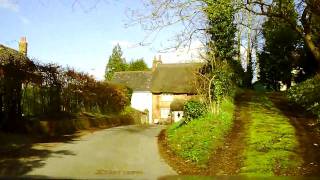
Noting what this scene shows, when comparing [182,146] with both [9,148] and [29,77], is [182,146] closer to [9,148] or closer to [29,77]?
[9,148]

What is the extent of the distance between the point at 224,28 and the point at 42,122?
1994 centimetres

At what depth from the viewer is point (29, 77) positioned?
25.5 meters

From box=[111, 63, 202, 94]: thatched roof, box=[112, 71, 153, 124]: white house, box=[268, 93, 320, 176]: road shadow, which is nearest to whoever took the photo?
box=[268, 93, 320, 176]: road shadow

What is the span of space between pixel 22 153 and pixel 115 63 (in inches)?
3675

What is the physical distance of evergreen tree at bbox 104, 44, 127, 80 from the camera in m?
110

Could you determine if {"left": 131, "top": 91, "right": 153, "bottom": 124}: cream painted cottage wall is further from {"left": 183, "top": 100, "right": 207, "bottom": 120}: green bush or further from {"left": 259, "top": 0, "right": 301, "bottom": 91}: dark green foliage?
{"left": 183, "top": 100, "right": 207, "bottom": 120}: green bush

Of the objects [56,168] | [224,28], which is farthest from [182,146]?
[224,28]

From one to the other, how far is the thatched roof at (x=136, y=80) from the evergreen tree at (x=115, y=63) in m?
30.5

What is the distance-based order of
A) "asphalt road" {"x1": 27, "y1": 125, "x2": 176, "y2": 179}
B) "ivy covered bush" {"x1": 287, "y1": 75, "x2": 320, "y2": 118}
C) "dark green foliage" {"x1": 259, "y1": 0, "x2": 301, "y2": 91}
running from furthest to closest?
"dark green foliage" {"x1": 259, "y1": 0, "x2": 301, "y2": 91}, "ivy covered bush" {"x1": 287, "y1": 75, "x2": 320, "y2": 118}, "asphalt road" {"x1": 27, "y1": 125, "x2": 176, "y2": 179}

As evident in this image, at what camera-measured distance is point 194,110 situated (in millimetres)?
27672

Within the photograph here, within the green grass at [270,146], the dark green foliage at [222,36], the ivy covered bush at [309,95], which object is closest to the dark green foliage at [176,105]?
the dark green foliage at [222,36]

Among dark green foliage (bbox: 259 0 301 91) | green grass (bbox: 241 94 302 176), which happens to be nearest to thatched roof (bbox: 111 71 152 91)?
dark green foliage (bbox: 259 0 301 91)

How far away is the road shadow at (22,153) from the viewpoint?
1569 cm

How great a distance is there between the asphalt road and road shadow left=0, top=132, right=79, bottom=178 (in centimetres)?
30
